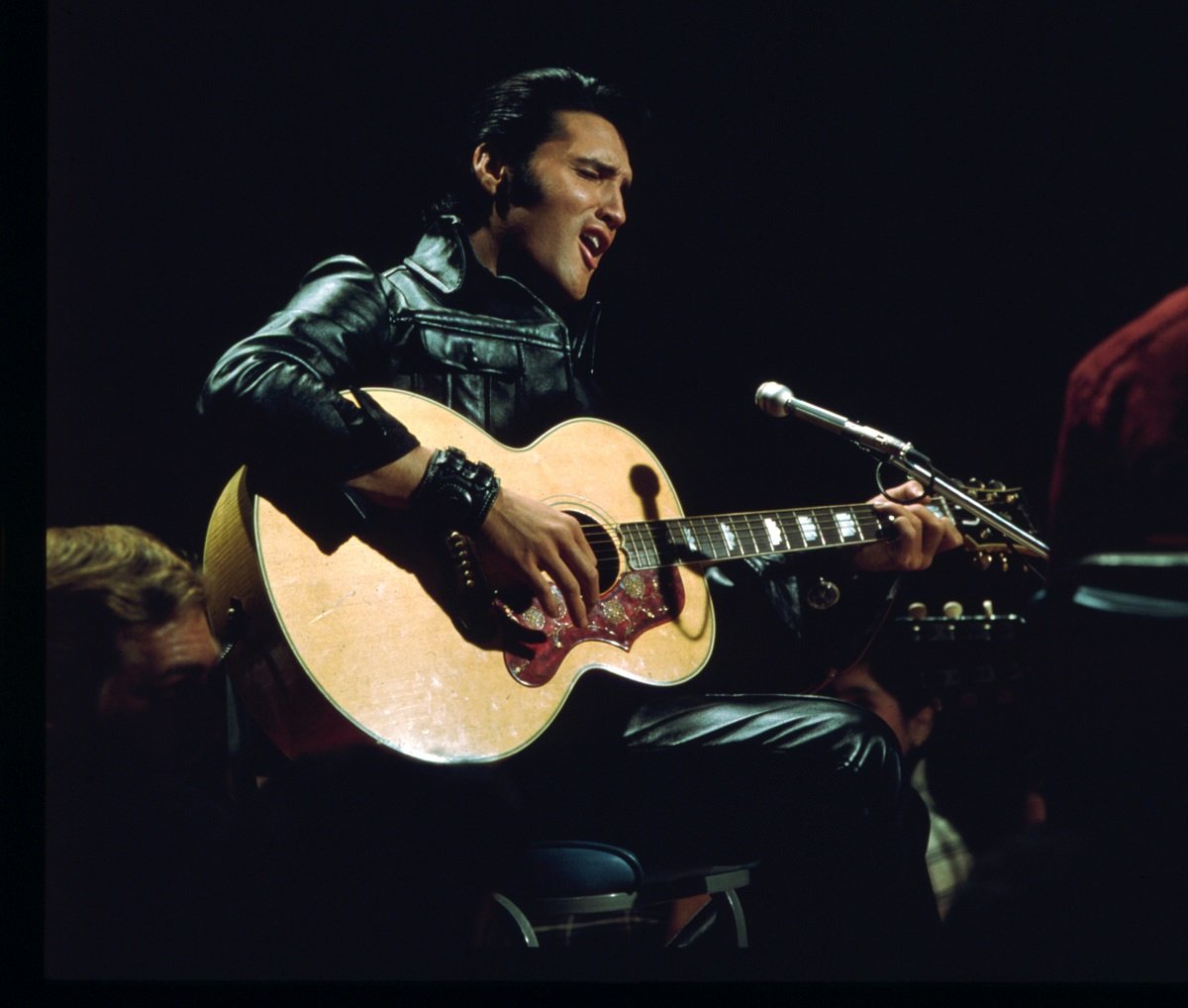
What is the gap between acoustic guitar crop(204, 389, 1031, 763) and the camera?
2.13 metres

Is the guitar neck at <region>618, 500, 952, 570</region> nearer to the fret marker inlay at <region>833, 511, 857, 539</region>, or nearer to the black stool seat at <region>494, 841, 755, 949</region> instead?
the fret marker inlay at <region>833, 511, 857, 539</region>

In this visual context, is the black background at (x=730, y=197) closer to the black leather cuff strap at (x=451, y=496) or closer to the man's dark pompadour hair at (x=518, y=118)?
the man's dark pompadour hair at (x=518, y=118)

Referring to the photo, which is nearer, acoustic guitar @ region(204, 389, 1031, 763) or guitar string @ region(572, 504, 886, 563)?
acoustic guitar @ region(204, 389, 1031, 763)

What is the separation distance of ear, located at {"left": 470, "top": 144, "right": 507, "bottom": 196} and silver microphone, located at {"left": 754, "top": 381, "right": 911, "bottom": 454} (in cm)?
78

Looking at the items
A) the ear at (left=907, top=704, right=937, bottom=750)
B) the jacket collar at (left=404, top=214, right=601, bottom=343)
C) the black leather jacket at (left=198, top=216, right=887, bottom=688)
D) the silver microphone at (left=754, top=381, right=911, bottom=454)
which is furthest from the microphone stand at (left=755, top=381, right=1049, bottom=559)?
the jacket collar at (left=404, top=214, right=601, bottom=343)

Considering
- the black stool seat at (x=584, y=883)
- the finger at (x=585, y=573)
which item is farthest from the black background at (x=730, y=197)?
the black stool seat at (x=584, y=883)

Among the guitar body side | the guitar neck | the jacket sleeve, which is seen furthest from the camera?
the guitar neck

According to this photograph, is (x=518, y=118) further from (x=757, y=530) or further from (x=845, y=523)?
(x=845, y=523)

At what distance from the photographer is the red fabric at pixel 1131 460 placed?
2416 mm

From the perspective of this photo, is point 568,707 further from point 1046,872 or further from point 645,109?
point 645,109

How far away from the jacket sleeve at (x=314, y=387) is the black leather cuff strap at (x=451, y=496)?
81 millimetres

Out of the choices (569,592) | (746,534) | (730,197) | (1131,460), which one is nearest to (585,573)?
(569,592)

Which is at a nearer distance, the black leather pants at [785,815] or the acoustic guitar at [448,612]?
the acoustic guitar at [448,612]

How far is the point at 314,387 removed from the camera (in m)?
2.30
